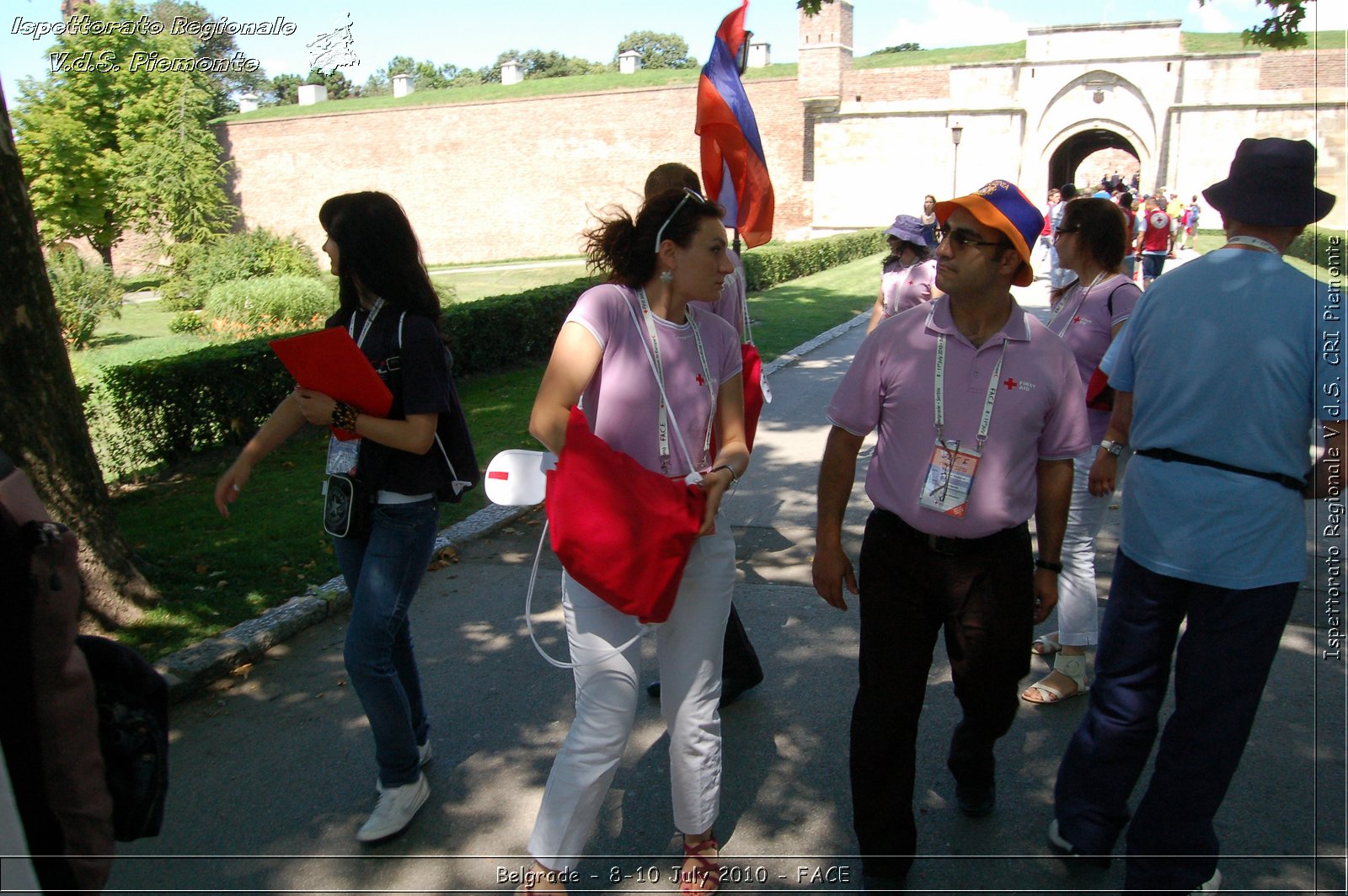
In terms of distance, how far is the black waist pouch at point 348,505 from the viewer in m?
3.06

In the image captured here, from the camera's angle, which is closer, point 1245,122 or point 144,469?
point 144,469

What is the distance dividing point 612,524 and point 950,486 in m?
0.94

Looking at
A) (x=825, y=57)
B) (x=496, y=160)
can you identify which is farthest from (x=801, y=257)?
(x=496, y=160)

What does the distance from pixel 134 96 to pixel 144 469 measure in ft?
116

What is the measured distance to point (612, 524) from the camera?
2584mm

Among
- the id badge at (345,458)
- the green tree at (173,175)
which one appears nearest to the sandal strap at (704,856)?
the id badge at (345,458)

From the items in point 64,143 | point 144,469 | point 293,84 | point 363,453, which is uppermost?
point 293,84

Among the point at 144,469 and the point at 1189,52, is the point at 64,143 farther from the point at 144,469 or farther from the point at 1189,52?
the point at 1189,52

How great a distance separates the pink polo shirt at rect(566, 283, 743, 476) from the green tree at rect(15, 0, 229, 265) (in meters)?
35.5

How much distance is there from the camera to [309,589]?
5.14 metres

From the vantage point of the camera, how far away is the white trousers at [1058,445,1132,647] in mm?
4051

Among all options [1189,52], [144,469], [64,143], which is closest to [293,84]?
[64,143]

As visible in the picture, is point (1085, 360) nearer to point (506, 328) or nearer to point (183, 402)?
point (183, 402)

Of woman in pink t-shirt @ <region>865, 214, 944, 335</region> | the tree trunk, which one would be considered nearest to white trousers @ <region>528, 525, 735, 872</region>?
the tree trunk
